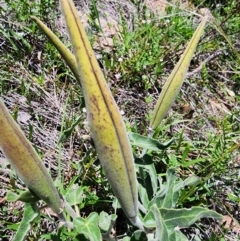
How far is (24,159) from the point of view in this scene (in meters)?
1.04

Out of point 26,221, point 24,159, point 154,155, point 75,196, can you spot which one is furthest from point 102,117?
point 154,155

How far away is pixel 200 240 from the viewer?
2.03 meters

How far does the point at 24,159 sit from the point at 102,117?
25 centimetres

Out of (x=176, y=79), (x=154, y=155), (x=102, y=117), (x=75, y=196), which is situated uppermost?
(x=102, y=117)

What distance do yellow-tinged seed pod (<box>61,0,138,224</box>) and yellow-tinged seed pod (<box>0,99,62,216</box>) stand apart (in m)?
0.17

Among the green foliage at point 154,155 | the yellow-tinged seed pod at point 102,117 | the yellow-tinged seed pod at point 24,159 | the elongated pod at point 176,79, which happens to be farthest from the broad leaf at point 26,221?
the elongated pod at point 176,79

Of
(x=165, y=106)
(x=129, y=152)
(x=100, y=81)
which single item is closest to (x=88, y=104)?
(x=100, y=81)

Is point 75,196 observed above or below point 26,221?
below

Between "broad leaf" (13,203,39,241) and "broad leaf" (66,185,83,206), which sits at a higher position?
"broad leaf" (13,203,39,241)

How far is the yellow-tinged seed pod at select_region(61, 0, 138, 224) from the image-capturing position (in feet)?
2.85

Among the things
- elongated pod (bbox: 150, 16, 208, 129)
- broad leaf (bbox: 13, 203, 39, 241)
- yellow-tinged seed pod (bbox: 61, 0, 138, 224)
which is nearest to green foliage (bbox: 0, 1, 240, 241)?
broad leaf (bbox: 13, 203, 39, 241)

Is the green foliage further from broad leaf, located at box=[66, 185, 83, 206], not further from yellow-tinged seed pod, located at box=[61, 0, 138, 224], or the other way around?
yellow-tinged seed pod, located at box=[61, 0, 138, 224]

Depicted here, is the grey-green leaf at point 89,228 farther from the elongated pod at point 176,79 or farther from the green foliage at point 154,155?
the elongated pod at point 176,79

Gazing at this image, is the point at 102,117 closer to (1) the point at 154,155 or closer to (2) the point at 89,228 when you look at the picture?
(2) the point at 89,228
